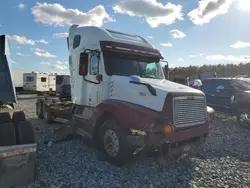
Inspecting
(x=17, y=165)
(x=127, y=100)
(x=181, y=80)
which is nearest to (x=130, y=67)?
(x=127, y=100)

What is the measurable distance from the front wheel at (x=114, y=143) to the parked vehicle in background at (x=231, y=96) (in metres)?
7.05

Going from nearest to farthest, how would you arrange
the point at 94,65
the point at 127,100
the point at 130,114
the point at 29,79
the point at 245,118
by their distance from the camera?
the point at 130,114 < the point at 127,100 < the point at 94,65 < the point at 245,118 < the point at 29,79

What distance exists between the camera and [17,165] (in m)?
3.99

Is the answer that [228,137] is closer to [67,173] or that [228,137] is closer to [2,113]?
[67,173]

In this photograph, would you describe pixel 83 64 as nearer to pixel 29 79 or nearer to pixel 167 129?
pixel 167 129

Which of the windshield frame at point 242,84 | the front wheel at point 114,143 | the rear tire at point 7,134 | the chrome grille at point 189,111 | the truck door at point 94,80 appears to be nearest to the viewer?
the rear tire at point 7,134

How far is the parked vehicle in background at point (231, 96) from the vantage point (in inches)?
392

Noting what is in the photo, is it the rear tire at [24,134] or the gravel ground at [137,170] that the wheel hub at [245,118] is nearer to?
the gravel ground at [137,170]

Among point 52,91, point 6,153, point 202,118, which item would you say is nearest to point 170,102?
point 202,118

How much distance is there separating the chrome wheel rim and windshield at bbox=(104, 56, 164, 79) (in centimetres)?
150

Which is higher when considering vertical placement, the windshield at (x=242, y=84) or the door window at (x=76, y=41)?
the door window at (x=76, y=41)

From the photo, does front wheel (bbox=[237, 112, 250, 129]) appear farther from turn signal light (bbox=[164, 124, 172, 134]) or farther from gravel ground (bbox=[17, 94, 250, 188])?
turn signal light (bbox=[164, 124, 172, 134])

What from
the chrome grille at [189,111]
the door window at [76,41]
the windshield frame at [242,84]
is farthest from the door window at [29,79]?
the chrome grille at [189,111]

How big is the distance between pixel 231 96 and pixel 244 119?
1571 mm
